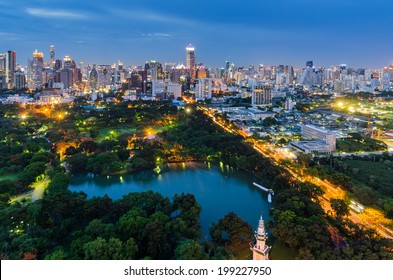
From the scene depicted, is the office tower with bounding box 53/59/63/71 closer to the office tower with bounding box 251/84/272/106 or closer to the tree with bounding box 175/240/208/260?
the office tower with bounding box 251/84/272/106

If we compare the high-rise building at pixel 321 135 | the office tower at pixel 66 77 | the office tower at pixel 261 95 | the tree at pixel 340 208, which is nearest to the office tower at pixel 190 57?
the office tower at pixel 66 77

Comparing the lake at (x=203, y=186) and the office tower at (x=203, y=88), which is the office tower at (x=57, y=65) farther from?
the lake at (x=203, y=186)

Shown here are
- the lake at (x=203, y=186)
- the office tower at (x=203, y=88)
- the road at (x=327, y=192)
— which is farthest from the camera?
the office tower at (x=203, y=88)

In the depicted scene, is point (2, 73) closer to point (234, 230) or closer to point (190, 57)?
point (190, 57)

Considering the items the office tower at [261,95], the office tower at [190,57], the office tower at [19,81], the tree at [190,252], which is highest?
the office tower at [190,57]

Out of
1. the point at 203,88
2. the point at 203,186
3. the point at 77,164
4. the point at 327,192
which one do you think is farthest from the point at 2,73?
the point at 327,192

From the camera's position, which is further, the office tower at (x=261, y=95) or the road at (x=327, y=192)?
the office tower at (x=261, y=95)

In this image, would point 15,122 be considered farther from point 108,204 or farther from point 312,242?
point 312,242
